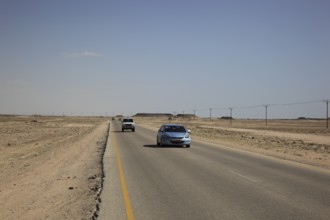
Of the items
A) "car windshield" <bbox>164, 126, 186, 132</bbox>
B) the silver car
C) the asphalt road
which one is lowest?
the asphalt road

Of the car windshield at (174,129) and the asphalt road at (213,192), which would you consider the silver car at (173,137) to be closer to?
the car windshield at (174,129)

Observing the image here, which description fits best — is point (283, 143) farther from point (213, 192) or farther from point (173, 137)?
point (213, 192)

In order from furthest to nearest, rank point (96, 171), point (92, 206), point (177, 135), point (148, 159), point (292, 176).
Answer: point (177, 135) → point (148, 159) → point (96, 171) → point (292, 176) → point (92, 206)

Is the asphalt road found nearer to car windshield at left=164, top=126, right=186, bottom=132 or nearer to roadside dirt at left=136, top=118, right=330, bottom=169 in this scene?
roadside dirt at left=136, top=118, right=330, bottom=169

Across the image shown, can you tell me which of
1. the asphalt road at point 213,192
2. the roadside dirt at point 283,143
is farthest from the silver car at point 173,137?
the asphalt road at point 213,192

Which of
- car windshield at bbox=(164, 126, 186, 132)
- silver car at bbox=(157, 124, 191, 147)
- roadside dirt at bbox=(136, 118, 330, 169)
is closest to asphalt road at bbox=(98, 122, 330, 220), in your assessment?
roadside dirt at bbox=(136, 118, 330, 169)

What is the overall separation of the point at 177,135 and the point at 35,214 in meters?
21.7

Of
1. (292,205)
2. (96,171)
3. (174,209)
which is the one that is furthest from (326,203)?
(96,171)

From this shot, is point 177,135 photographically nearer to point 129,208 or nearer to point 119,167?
point 119,167

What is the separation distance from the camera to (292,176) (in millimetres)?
15922

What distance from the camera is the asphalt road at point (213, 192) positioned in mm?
9344

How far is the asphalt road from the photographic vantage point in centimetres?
934

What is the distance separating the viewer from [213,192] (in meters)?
12.0

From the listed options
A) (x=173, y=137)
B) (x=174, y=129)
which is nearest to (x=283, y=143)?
(x=174, y=129)
